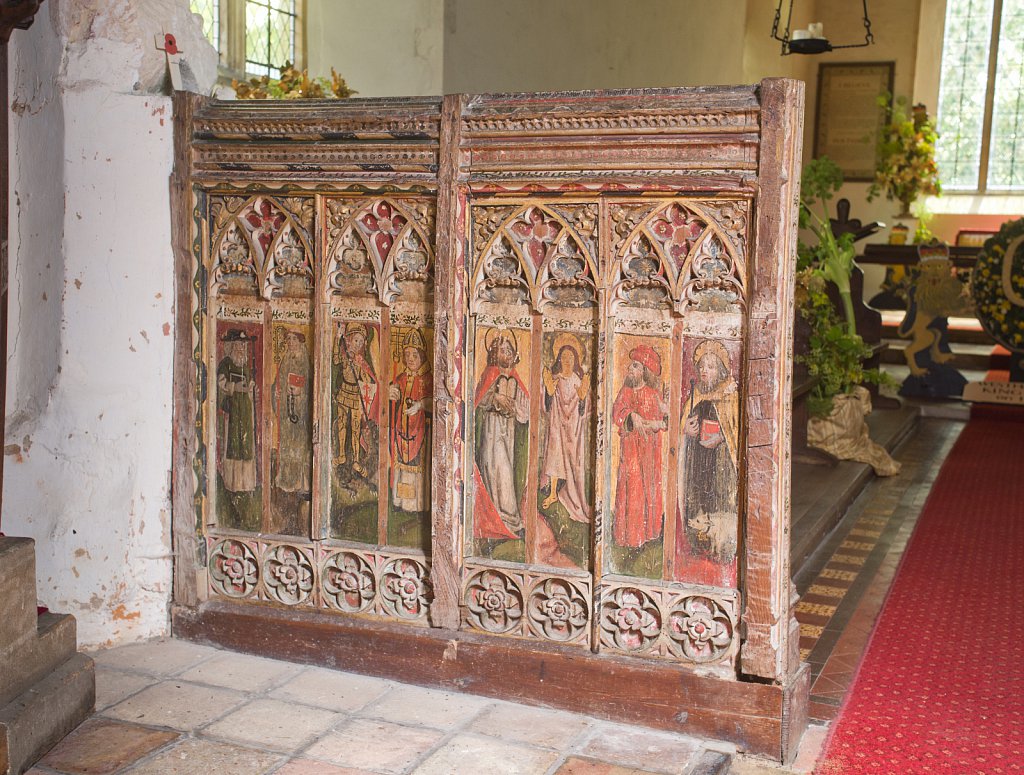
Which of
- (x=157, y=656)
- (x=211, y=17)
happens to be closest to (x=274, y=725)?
(x=157, y=656)

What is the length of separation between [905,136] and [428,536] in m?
12.2

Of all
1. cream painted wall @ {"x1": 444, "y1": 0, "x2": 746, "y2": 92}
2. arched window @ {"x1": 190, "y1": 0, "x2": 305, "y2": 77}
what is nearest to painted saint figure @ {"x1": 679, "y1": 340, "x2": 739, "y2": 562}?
cream painted wall @ {"x1": 444, "y1": 0, "x2": 746, "y2": 92}

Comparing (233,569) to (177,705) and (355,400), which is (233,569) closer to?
(177,705)

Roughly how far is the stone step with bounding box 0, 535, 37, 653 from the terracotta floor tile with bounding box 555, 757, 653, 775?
140cm

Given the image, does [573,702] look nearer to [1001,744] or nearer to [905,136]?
[1001,744]

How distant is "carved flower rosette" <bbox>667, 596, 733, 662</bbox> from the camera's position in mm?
3139

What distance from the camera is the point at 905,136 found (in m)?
14.0

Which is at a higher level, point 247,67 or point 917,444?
point 247,67

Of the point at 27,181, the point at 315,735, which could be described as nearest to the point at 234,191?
the point at 27,181

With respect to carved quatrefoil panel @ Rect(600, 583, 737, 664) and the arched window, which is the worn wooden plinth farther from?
the arched window

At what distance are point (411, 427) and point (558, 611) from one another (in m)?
0.71

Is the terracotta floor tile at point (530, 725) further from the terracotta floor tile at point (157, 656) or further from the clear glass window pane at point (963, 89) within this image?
the clear glass window pane at point (963, 89)

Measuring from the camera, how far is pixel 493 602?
3.39 m

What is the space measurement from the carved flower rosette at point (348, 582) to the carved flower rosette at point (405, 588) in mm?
48
